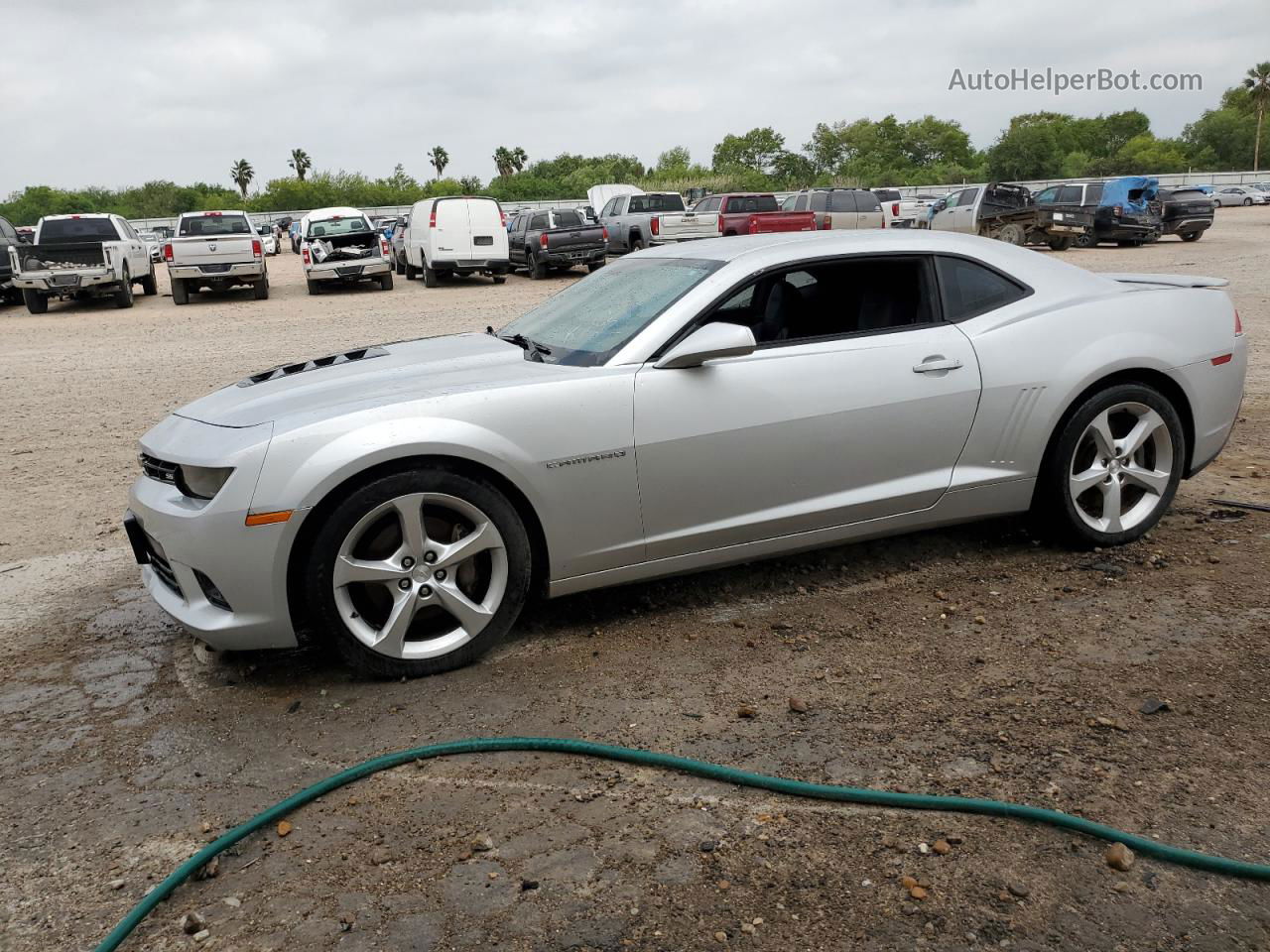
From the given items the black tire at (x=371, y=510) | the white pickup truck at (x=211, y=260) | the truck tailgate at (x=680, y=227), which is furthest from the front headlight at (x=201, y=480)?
the truck tailgate at (x=680, y=227)

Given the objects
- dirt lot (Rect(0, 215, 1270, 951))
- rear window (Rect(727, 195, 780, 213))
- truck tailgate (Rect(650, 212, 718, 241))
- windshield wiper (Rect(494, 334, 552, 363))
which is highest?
rear window (Rect(727, 195, 780, 213))

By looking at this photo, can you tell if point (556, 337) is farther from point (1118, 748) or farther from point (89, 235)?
point (89, 235)

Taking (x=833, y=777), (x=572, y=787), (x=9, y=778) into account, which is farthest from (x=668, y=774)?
(x=9, y=778)

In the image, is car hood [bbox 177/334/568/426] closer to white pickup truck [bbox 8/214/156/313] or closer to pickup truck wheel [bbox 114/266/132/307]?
white pickup truck [bbox 8/214/156/313]

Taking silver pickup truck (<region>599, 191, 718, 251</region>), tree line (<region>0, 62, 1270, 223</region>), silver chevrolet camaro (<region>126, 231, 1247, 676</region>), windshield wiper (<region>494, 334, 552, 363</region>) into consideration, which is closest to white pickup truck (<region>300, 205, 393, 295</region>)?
silver pickup truck (<region>599, 191, 718, 251</region>)

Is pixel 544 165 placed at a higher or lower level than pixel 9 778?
higher

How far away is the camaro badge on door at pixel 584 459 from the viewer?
3740 mm

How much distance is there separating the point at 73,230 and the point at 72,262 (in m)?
1.06

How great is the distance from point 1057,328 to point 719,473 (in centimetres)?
171

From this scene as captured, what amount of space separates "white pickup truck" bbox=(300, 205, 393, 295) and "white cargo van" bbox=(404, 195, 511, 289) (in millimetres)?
384

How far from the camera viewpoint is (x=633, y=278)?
465 cm

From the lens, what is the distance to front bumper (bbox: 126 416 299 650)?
346cm

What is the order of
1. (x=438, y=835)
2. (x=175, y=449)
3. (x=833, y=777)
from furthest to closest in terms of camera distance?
1. (x=175, y=449)
2. (x=833, y=777)
3. (x=438, y=835)

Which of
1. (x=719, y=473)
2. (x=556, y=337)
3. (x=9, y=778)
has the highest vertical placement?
(x=556, y=337)
